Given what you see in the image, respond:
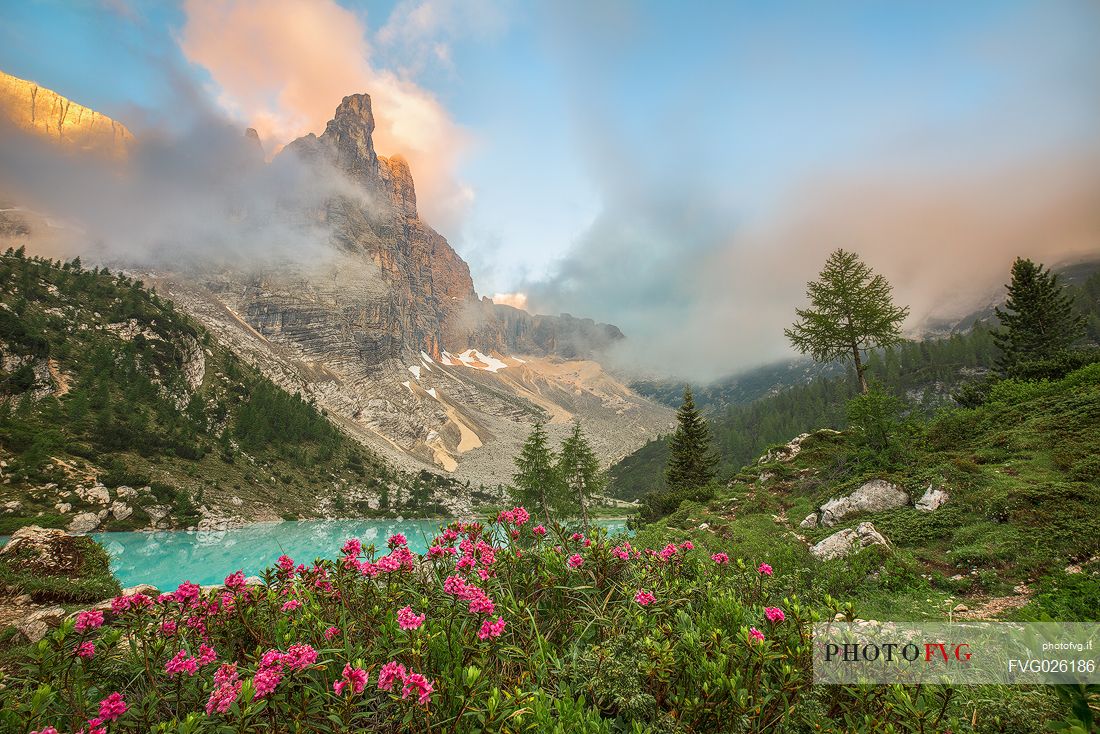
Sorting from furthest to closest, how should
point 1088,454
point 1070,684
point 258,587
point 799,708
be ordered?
1. point 1088,454
2. point 258,587
3. point 799,708
4. point 1070,684

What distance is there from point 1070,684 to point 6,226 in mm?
300259

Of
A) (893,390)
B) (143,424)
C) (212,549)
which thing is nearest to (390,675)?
(212,549)

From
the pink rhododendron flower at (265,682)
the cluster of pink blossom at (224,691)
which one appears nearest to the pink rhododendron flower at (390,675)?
the pink rhododendron flower at (265,682)

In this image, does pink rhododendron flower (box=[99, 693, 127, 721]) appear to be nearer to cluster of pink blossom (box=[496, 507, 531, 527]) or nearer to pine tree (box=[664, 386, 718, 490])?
cluster of pink blossom (box=[496, 507, 531, 527])

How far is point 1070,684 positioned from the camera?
2.04m

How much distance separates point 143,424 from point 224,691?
10335 cm

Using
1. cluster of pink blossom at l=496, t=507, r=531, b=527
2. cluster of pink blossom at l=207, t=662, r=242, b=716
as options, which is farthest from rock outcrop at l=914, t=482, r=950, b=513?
cluster of pink blossom at l=207, t=662, r=242, b=716

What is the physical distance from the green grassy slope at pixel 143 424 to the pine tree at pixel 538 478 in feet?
173

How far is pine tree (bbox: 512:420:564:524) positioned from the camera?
35219 millimetres

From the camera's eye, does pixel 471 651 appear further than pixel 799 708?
Yes

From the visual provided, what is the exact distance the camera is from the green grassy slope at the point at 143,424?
57719 mm

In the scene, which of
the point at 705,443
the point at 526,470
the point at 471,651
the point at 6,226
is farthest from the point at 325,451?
the point at 6,226

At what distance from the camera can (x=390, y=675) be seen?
8.25 ft

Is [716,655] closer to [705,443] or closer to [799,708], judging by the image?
[799,708]
